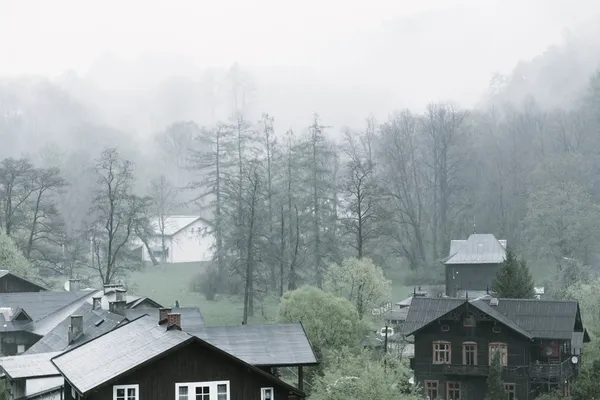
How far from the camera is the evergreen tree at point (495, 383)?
1852 inches

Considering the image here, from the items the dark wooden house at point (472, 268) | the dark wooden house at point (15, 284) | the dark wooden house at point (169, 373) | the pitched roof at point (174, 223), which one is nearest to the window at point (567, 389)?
the dark wooden house at point (169, 373)

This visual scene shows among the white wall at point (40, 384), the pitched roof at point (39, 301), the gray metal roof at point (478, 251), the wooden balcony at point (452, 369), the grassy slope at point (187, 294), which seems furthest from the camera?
the gray metal roof at point (478, 251)

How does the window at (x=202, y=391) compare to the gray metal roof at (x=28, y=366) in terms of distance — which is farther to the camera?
the gray metal roof at (x=28, y=366)

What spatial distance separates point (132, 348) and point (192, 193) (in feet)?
330

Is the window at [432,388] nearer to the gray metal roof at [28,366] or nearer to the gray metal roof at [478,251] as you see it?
the gray metal roof at [28,366]

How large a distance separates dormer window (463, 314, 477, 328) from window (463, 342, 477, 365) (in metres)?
0.95

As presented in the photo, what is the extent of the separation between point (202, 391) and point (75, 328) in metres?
18.4

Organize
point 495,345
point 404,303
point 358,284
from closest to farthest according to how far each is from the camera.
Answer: point 495,345 → point 358,284 → point 404,303

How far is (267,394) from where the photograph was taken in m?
34.2

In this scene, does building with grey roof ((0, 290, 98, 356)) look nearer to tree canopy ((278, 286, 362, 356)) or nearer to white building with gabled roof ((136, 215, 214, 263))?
tree canopy ((278, 286, 362, 356))

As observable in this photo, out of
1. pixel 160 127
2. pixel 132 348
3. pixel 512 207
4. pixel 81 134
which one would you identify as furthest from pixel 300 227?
pixel 160 127

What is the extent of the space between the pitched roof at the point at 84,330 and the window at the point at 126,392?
1631 centimetres

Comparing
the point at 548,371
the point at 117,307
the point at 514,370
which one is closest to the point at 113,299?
the point at 117,307

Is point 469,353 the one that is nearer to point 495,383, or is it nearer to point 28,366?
point 495,383
